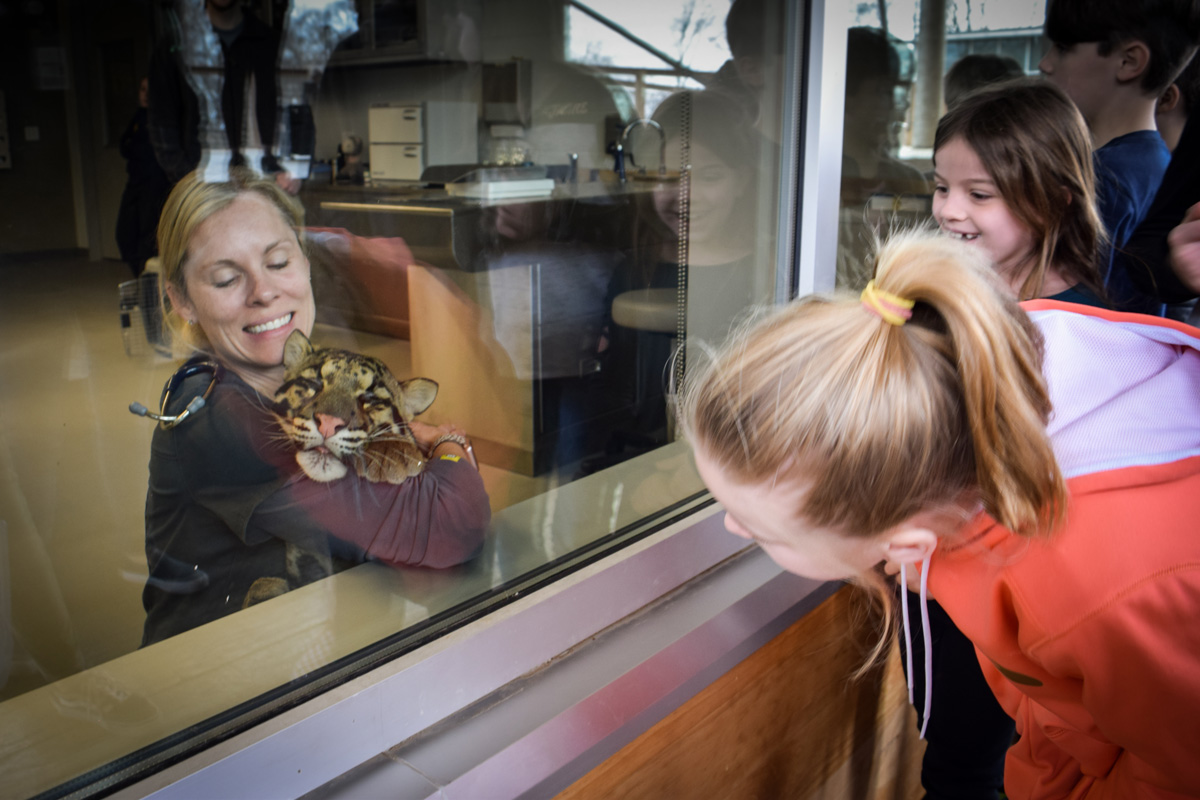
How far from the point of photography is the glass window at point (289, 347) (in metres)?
0.64

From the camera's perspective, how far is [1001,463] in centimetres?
54

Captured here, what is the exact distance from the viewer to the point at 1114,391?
0.59 metres

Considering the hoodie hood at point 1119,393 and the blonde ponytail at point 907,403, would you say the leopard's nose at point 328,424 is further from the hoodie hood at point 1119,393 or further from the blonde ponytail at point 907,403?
the hoodie hood at point 1119,393

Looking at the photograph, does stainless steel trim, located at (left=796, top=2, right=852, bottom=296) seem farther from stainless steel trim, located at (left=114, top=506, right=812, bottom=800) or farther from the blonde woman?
the blonde woman

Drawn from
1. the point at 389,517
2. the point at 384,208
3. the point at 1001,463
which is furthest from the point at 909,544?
the point at 384,208

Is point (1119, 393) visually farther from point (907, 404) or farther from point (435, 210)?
point (435, 210)

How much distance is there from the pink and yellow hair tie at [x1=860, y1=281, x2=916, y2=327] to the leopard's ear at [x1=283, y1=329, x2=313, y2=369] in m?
0.57

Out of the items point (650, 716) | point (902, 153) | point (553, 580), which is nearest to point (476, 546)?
point (553, 580)

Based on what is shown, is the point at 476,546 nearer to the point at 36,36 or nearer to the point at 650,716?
the point at 650,716

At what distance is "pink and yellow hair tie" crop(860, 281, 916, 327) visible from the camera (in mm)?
549

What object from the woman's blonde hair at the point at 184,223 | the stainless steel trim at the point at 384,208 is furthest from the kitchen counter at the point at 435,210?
the woman's blonde hair at the point at 184,223

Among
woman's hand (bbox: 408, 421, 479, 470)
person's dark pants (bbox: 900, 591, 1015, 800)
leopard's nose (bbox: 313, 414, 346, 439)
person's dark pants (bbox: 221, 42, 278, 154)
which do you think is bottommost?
person's dark pants (bbox: 900, 591, 1015, 800)

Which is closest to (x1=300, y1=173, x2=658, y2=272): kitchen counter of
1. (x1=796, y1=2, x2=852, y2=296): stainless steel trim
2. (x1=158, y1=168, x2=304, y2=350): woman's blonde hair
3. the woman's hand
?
(x1=158, y1=168, x2=304, y2=350): woman's blonde hair

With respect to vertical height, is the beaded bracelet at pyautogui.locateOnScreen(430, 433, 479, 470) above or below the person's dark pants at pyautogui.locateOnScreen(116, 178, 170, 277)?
below
